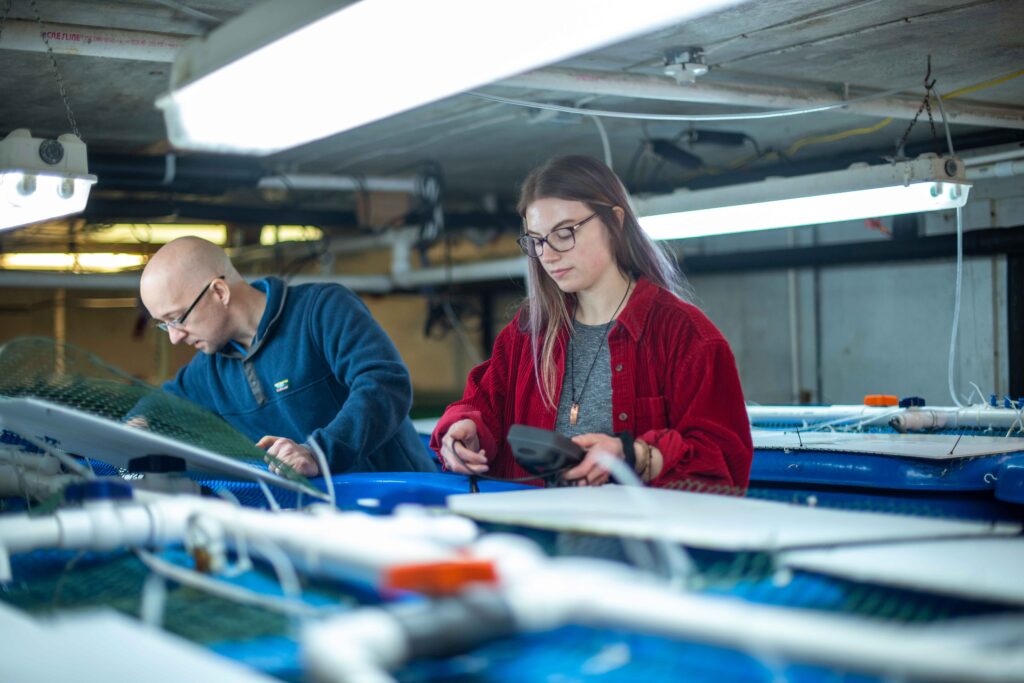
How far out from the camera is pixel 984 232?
16.0 feet

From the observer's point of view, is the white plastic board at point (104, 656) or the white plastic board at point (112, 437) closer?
the white plastic board at point (104, 656)

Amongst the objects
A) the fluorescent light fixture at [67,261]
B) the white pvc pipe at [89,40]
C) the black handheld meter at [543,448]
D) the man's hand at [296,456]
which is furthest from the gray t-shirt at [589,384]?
the fluorescent light fixture at [67,261]

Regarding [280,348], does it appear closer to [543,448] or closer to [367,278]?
[543,448]

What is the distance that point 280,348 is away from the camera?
8.70 ft

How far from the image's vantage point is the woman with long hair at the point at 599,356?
184 cm

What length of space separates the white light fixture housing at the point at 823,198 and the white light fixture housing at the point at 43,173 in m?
1.70

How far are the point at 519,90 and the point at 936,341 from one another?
2795 mm

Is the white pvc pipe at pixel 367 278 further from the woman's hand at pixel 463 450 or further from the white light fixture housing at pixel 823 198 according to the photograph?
the woman's hand at pixel 463 450

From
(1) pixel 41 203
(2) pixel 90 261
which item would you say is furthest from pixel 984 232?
(2) pixel 90 261

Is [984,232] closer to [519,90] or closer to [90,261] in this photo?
[519,90]

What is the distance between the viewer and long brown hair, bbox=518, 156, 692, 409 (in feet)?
6.81

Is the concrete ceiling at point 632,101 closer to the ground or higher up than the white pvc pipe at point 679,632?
higher up

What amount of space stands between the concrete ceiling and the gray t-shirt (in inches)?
32.0

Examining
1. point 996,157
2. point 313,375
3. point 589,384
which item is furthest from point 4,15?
point 996,157
